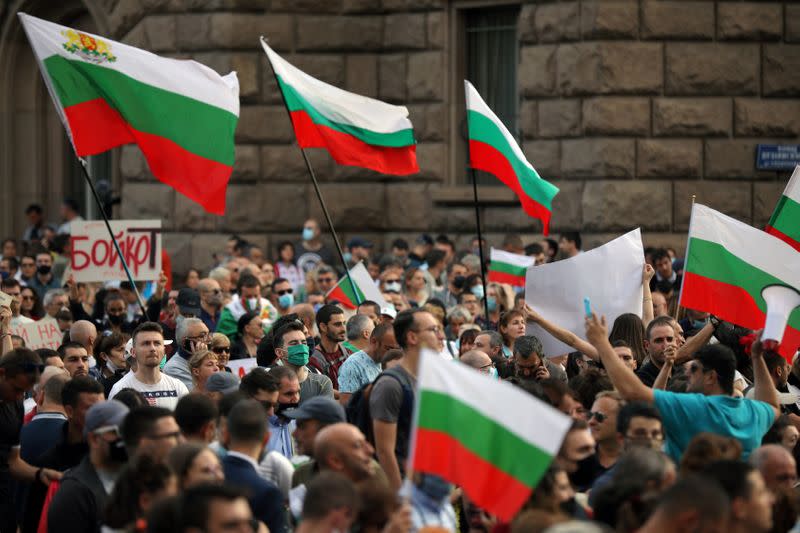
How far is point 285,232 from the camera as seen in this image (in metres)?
18.3

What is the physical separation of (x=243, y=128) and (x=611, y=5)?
4734mm

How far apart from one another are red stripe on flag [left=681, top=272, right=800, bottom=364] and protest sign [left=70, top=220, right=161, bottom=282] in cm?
540

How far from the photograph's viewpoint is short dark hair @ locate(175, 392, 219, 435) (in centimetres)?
700

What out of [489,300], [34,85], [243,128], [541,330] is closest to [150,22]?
[243,128]

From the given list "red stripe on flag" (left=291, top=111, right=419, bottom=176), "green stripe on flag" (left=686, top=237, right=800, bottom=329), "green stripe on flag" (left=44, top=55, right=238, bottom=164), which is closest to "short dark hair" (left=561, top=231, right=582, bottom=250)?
"red stripe on flag" (left=291, top=111, right=419, bottom=176)

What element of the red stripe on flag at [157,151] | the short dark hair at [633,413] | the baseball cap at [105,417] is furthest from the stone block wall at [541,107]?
the baseball cap at [105,417]

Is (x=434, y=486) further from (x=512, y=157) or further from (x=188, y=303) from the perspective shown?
(x=188, y=303)

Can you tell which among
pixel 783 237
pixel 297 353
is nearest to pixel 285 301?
pixel 297 353

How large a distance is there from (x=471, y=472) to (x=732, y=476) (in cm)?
98

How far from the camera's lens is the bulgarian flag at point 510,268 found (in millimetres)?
14414

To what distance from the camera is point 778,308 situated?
26.0ft

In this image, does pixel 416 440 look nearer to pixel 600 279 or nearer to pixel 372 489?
pixel 372 489

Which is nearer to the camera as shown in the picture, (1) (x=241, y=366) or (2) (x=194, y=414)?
(2) (x=194, y=414)

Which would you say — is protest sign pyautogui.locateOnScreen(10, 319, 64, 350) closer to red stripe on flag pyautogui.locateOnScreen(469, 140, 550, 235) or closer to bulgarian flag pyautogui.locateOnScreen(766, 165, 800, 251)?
red stripe on flag pyautogui.locateOnScreen(469, 140, 550, 235)
